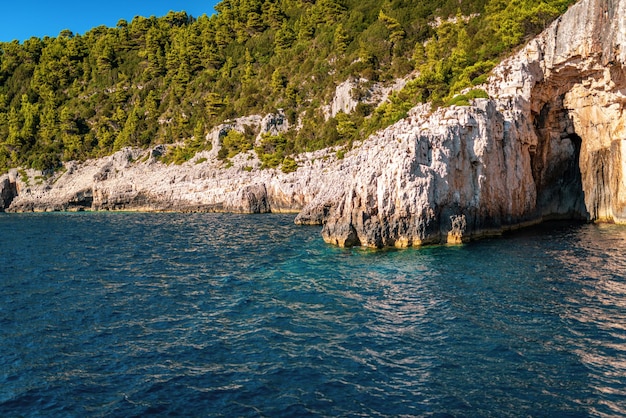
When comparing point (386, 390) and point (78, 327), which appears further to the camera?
point (78, 327)

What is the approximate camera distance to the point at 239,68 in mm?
102188

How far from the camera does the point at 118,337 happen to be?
17.3 meters

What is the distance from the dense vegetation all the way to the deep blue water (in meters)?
29.9

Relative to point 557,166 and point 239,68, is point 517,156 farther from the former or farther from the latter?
point 239,68

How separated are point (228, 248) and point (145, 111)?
78435mm

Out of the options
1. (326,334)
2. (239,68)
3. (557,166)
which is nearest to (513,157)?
(557,166)

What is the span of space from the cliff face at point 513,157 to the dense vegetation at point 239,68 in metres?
8.97

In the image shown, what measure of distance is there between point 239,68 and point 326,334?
311 ft

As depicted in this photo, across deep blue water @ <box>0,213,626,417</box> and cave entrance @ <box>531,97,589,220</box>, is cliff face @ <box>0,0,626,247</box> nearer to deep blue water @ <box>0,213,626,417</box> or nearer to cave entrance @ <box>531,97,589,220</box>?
cave entrance @ <box>531,97,589,220</box>

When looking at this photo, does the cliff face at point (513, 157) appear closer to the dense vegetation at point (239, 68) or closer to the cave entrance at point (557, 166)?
the cave entrance at point (557, 166)

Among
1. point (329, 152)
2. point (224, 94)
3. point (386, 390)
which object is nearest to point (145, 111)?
point (224, 94)

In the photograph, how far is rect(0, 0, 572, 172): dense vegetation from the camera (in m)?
64.0

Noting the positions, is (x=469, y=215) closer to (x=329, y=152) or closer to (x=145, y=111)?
(x=329, y=152)

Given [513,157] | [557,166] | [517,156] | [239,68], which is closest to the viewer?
[513,157]
